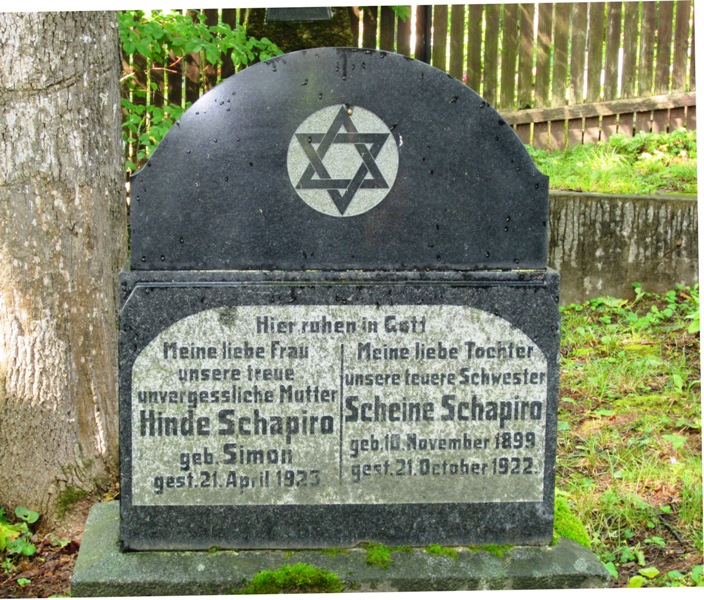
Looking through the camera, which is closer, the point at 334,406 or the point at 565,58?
the point at 334,406

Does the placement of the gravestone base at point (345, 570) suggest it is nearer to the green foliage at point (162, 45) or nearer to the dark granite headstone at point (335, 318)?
the dark granite headstone at point (335, 318)

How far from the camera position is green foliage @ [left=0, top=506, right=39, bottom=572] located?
3.69m

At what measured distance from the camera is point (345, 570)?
2875mm

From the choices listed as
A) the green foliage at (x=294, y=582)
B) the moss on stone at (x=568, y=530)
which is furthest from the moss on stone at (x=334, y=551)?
the moss on stone at (x=568, y=530)

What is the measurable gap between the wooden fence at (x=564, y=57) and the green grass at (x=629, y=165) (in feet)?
0.95

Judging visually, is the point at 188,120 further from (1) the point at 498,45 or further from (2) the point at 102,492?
(1) the point at 498,45

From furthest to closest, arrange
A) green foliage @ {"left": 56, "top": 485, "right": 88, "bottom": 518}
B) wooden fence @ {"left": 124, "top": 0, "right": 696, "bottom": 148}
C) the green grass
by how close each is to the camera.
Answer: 1. wooden fence @ {"left": 124, "top": 0, "right": 696, "bottom": 148}
2. the green grass
3. green foliage @ {"left": 56, "top": 485, "right": 88, "bottom": 518}

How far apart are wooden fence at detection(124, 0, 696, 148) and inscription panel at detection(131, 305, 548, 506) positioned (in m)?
5.33

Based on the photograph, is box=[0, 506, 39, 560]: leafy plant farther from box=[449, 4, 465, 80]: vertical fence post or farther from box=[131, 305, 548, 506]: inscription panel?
box=[449, 4, 465, 80]: vertical fence post

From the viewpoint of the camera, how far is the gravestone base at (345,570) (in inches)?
111

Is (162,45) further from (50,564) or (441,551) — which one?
(441,551)

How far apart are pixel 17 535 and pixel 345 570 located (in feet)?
5.30

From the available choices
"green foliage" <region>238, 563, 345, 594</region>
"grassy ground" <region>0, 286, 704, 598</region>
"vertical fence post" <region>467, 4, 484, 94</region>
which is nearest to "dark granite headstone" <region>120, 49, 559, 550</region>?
"green foliage" <region>238, 563, 345, 594</region>

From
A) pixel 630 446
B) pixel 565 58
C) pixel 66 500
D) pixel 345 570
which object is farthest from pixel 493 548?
pixel 565 58
